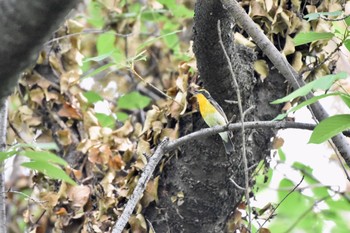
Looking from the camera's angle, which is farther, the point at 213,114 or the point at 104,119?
the point at 104,119

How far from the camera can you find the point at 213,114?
1.53 metres

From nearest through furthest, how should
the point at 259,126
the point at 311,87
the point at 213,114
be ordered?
the point at 311,87 < the point at 259,126 < the point at 213,114

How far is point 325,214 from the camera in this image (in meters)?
2.31

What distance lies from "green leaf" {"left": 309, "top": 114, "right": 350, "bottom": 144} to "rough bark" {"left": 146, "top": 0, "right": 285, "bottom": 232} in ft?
1.58

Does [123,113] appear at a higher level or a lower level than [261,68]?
lower

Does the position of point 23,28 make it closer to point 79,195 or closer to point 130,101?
point 79,195

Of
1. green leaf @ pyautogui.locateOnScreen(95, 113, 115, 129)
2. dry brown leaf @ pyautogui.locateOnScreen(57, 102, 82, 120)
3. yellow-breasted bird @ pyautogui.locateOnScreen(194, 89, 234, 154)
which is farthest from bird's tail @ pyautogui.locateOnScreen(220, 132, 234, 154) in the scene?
green leaf @ pyautogui.locateOnScreen(95, 113, 115, 129)

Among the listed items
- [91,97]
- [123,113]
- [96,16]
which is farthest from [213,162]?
[96,16]

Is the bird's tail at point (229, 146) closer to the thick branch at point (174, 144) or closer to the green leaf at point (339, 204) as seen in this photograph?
the thick branch at point (174, 144)

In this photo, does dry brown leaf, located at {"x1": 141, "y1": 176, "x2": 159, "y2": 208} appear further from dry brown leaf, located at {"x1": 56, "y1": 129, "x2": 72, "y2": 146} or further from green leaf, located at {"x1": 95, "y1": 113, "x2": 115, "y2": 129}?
green leaf, located at {"x1": 95, "y1": 113, "x2": 115, "y2": 129}

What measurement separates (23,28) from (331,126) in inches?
25.6

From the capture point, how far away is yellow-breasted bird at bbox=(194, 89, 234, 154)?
4.97 feet

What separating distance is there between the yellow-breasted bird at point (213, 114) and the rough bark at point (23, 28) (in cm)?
100

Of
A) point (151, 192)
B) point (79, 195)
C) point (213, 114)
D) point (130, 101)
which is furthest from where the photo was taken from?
point (130, 101)
